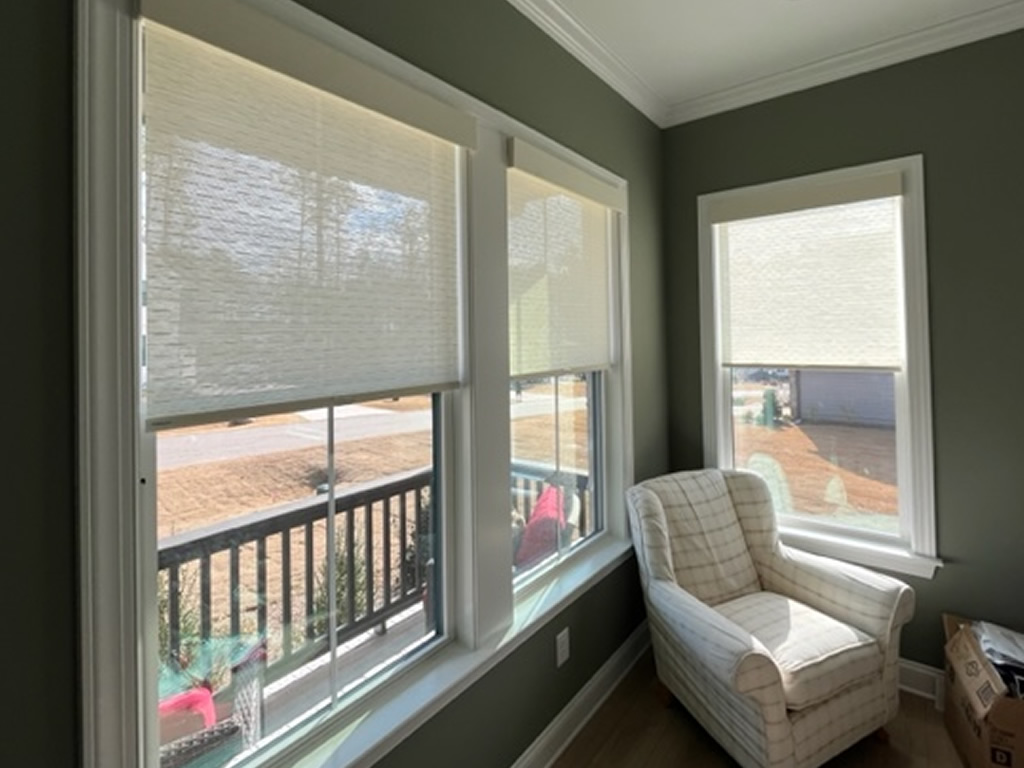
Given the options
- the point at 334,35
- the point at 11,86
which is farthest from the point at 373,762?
the point at 334,35

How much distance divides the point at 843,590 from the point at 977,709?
0.48 meters

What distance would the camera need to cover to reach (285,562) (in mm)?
1269

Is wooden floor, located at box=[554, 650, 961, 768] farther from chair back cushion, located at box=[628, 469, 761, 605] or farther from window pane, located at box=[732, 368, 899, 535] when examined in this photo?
window pane, located at box=[732, 368, 899, 535]

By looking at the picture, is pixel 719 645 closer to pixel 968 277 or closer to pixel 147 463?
pixel 147 463

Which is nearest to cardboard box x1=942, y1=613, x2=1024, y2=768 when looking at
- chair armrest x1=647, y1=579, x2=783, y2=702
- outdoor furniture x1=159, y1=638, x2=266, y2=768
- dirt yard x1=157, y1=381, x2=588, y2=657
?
chair armrest x1=647, y1=579, x2=783, y2=702

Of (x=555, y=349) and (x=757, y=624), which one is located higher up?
(x=555, y=349)

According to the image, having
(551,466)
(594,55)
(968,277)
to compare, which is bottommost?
(551,466)

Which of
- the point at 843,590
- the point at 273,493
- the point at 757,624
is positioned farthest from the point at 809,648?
the point at 273,493

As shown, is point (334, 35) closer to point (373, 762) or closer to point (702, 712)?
point (373, 762)

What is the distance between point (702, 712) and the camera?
6.35 ft

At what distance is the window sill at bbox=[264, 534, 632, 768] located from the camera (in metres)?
1.25

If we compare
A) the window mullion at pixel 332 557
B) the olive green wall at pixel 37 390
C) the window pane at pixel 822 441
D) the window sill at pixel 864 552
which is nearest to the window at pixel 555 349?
the window mullion at pixel 332 557

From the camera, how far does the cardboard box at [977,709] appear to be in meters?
1.62

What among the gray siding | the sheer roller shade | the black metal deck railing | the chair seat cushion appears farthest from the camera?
the gray siding
